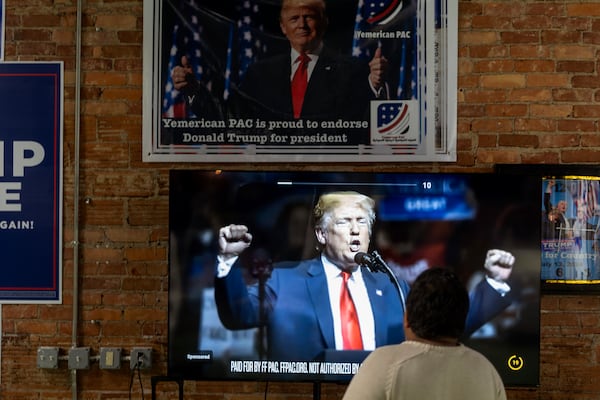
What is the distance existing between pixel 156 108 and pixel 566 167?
1.95m

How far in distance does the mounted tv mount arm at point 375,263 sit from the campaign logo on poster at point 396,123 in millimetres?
610

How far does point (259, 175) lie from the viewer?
9.07 feet

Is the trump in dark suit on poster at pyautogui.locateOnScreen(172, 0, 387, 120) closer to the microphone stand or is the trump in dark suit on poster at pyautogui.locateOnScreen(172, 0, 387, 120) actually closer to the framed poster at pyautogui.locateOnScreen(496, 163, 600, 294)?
the microphone stand

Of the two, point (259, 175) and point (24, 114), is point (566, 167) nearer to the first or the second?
point (259, 175)

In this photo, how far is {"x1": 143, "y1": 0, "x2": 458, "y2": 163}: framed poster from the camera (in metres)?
3.09

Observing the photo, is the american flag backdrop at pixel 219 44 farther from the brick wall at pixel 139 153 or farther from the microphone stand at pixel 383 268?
the microphone stand at pixel 383 268

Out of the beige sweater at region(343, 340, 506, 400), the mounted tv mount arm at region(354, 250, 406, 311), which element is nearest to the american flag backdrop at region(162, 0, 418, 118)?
the mounted tv mount arm at region(354, 250, 406, 311)

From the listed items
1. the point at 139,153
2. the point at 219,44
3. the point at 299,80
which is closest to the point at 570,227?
the point at 299,80

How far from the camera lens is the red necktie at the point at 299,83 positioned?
3115mm

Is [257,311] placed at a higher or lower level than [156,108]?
lower

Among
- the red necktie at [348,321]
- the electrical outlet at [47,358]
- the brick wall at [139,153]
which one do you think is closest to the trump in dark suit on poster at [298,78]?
the brick wall at [139,153]

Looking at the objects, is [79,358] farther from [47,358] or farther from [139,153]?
[139,153]

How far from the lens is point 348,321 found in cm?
273

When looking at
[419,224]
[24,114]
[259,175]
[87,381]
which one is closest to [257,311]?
[259,175]
